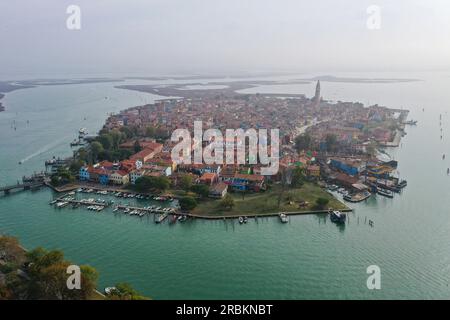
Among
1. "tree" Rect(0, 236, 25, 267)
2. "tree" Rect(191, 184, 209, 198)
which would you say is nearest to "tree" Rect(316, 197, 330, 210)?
"tree" Rect(191, 184, 209, 198)

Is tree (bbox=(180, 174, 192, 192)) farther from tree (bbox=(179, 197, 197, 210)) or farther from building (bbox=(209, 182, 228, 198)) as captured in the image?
tree (bbox=(179, 197, 197, 210))

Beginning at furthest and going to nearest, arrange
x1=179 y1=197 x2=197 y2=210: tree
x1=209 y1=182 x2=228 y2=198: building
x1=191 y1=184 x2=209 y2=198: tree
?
x1=209 y1=182 x2=228 y2=198: building, x1=191 y1=184 x2=209 y2=198: tree, x1=179 y1=197 x2=197 y2=210: tree

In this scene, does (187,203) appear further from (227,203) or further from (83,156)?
(83,156)

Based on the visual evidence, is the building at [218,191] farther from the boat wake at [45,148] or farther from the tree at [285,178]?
the boat wake at [45,148]

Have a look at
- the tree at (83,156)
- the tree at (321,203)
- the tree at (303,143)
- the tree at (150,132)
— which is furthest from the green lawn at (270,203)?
the tree at (150,132)

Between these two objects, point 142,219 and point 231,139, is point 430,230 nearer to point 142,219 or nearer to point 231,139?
point 142,219
